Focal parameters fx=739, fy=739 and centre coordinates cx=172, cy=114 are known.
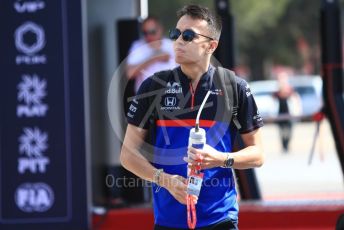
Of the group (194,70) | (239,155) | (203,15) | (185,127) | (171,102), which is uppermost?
(203,15)

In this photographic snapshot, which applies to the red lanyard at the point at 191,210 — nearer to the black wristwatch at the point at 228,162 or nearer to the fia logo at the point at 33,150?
the black wristwatch at the point at 228,162

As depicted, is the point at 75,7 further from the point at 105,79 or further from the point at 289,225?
the point at 289,225

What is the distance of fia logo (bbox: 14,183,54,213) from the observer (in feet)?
19.8

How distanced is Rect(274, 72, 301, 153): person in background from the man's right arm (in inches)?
439

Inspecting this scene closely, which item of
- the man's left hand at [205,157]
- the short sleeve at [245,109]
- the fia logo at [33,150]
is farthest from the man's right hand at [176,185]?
the fia logo at [33,150]

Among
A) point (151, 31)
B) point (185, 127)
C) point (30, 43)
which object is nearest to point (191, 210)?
point (185, 127)

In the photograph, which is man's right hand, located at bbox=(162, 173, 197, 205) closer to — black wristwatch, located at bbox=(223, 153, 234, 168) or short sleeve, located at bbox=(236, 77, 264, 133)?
black wristwatch, located at bbox=(223, 153, 234, 168)

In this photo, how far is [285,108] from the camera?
1549 centimetres

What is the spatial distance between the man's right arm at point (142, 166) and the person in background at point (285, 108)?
11.2 metres

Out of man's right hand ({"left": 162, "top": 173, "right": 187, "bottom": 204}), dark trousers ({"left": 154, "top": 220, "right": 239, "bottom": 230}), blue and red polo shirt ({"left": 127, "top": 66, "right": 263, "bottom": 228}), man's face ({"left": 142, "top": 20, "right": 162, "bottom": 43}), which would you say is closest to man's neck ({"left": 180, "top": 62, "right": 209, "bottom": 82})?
blue and red polo shirt ({"left": 127, "top": 66, "right": 263, "bottom": 228})

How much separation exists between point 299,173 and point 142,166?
10011 mm

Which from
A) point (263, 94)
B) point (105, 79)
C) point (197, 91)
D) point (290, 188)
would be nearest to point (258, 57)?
point (263, 94)

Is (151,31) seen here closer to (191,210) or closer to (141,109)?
(141,109)

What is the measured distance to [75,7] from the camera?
236 inches
